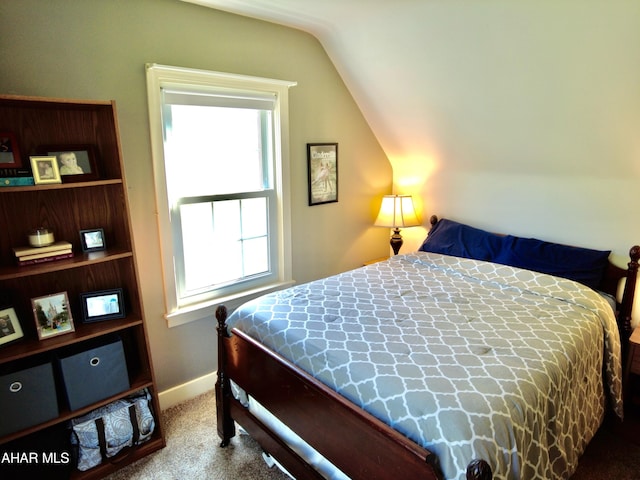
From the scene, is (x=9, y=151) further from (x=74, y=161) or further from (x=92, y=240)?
(x=92, y=240)

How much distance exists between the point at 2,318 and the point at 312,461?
142 centimetres

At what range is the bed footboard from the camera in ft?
4.02

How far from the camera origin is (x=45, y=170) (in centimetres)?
170

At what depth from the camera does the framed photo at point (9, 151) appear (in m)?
1.64

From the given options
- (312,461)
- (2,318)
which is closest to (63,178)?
(2,318)

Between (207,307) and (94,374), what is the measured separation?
0.74 metres

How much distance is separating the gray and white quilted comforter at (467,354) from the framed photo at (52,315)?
0.76 metres

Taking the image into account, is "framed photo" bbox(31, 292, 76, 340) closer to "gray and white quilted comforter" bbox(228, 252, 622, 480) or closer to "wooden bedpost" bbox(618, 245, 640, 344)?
"gray and white quilted comforter" bbox(228, 252, 622, 480)

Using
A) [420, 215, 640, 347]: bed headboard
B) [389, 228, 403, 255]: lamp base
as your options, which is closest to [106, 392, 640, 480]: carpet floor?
[420, 215, 640, 347]: bed headboard

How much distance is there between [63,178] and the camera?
1783 millimetres

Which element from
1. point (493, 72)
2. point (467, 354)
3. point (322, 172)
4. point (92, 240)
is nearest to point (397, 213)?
→ point (322, 172)

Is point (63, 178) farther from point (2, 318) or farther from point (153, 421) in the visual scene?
point (153, 421)

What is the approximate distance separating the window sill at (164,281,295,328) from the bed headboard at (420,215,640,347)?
4.50 feet

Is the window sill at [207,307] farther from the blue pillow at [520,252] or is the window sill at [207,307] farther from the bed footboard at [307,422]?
the blue pillow at [520,252]
